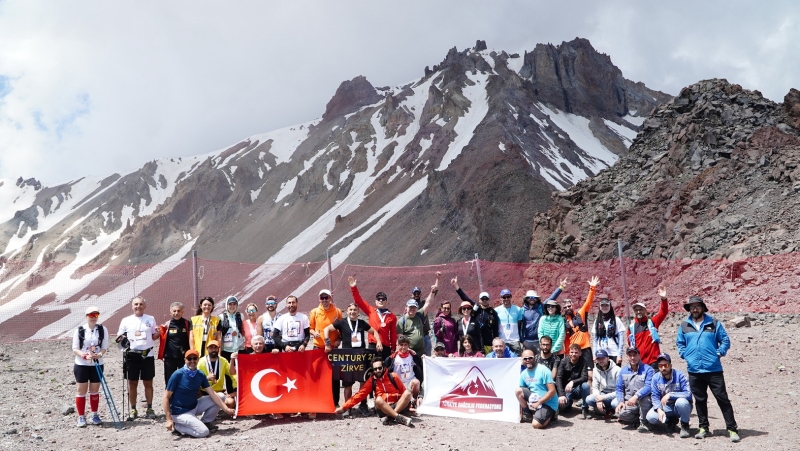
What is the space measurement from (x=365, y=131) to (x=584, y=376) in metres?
87.5

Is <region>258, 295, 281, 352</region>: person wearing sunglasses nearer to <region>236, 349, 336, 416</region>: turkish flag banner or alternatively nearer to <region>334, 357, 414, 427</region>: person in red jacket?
<region>236, 349, 336, 416</region>: turkish flag banner

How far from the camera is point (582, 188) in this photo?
27.4 m

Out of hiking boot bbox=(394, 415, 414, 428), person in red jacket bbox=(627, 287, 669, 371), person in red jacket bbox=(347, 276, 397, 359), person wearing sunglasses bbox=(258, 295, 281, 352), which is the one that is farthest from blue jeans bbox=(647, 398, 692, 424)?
person wearing sunglasses bbox=(258, 295, 281, 352)

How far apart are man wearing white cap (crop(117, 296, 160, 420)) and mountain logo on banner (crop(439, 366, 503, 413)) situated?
166 inches

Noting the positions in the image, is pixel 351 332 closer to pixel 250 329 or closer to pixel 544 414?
pixel 250 329

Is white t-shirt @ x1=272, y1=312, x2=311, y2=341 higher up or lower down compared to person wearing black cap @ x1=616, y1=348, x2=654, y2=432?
higher up

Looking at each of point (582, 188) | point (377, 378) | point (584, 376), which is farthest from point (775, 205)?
point (377, 378)

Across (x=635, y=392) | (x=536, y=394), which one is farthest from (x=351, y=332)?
(x=635, y=392)

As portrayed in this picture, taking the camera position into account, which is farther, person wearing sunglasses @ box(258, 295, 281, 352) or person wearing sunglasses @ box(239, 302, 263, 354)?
person wearing sunglasses @ box(239, 302, 263, 354)

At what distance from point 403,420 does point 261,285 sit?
8.84 m

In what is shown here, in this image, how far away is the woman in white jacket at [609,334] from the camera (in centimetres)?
916

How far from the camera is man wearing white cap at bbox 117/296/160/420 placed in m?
9.01

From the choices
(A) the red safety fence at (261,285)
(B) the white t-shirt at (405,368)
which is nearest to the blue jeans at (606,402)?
(B) the white t-shirt at (405,368)

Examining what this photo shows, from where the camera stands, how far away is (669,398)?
7945mm
